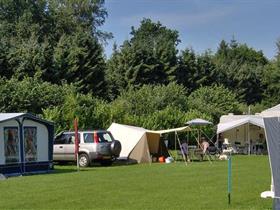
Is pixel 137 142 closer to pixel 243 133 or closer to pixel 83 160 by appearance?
pixel 83 160

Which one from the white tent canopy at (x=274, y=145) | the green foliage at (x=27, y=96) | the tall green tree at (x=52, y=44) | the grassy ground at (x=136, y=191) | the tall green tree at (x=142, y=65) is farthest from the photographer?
the tall green tree at (x=142, y=65)

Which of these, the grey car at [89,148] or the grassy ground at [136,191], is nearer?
the grassy ground at [136,191]

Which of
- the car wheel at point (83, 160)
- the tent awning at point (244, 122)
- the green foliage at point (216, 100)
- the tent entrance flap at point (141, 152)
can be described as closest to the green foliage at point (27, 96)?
the tent entrance flap at point (141, 152)

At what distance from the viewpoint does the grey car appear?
1104 inches

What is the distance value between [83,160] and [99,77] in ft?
94.6

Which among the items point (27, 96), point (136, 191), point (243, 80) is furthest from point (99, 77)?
point (136, 191)

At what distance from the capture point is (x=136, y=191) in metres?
15.8

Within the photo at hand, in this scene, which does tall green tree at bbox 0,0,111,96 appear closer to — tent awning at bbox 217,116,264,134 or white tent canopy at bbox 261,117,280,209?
tent awning at bbox 217,116,264,134

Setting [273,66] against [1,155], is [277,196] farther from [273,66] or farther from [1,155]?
[273,66]

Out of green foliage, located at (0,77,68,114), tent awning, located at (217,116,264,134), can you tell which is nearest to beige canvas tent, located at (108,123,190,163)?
green foliage, located at (0,77,68,114)

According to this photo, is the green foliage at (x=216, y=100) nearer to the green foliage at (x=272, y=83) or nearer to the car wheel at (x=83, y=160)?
the green foliage at (x=272, y=83)

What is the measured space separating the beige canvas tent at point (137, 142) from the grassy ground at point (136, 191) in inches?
380

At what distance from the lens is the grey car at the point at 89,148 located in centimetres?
2805

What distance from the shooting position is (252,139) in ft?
148
